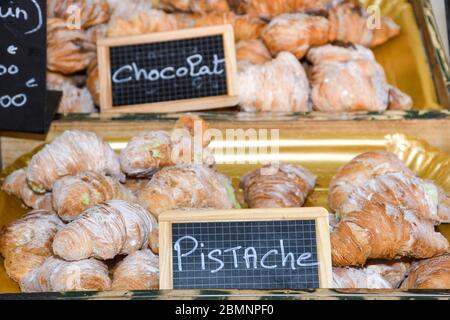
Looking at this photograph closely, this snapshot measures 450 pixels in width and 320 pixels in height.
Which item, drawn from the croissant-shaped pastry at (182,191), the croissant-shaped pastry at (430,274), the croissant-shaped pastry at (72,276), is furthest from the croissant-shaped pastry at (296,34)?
the croissant-shaped pastry at (72,276)

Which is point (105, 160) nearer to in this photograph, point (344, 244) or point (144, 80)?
point (144, 80)

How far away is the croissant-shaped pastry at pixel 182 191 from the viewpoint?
1609 mm

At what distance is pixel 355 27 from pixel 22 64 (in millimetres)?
1055

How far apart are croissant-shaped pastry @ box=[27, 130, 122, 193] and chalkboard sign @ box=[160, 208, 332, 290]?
1.32 ft

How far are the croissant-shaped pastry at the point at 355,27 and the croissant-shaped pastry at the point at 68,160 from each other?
35.5 inches

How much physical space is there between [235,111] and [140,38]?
0.35 meters

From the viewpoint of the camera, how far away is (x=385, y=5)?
8.16ft

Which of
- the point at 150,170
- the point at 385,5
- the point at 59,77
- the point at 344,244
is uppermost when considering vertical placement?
the point at 385,5

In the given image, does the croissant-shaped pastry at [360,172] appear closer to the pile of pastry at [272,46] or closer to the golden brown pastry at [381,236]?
the golden brown pastry at [381,236]

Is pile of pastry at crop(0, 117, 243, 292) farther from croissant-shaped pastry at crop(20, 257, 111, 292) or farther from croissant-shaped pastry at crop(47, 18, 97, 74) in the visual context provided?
croissant-shaped pastry at crop(47, 18, 97, 74)

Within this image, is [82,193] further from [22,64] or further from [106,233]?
[22,64]

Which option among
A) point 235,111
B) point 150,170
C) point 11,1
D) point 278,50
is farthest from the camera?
point 278,50
